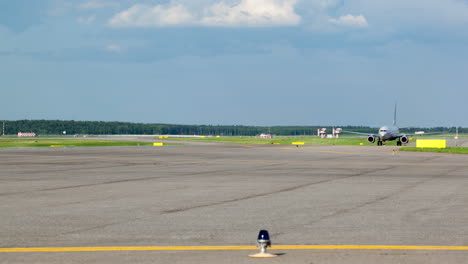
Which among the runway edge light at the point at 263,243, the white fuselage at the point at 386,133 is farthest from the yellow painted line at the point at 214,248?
the white fuselage at the point at 386,133

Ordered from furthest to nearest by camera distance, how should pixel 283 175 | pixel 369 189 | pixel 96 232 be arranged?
pixel 283 175
pixel 369 189
pixel 96 232

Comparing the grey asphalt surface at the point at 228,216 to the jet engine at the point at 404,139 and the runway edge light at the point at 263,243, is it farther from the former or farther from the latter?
the jet engine at the point at 404,139

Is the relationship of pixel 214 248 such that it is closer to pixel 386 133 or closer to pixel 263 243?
pixel 263 243

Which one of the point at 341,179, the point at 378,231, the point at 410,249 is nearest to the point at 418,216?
the point at 378,231

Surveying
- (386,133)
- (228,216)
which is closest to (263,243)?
(228,216)

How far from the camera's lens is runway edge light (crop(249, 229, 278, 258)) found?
9.38 metres

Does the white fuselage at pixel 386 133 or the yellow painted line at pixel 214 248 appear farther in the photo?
the white fuselage at pixel 386 133

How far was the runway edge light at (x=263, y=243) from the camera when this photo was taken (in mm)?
9383

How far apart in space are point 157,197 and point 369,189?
25.2 feet

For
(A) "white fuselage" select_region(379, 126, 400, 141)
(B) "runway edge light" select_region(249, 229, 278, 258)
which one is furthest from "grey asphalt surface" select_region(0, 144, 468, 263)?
(A) "white fuselage" select_region(379, 126, 400, 141)

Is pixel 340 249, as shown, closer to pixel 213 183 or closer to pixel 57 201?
pixel 57 201

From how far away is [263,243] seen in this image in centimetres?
943

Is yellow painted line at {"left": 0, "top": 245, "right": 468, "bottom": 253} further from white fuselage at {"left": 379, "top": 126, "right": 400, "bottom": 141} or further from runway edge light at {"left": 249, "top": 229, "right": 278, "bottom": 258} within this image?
white fuselage at {"left": 379, "top": 126, "right": 400, "bottom": 141}

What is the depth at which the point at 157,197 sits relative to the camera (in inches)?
747
